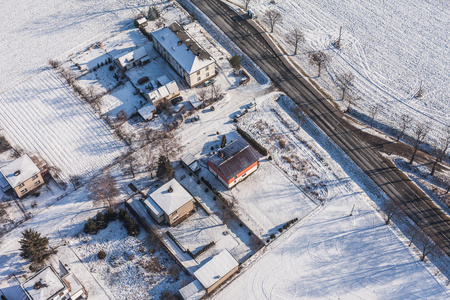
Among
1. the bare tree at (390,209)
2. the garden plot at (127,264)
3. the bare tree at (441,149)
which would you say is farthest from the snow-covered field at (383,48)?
the garden plot at (127,264)

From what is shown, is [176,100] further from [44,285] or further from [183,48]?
[44,285]

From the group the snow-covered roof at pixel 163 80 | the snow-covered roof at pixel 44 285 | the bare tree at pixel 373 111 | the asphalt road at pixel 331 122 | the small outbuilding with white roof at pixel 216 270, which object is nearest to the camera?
the snow-covered roof at pixel 44 285

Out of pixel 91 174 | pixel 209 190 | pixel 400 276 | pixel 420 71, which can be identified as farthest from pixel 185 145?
pixel 420 71

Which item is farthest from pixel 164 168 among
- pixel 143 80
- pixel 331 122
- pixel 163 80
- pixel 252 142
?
pixel 331 122

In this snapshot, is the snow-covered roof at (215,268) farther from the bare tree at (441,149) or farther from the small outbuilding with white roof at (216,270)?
the bare tree at (441,149)

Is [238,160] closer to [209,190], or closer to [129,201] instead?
[209,190]
